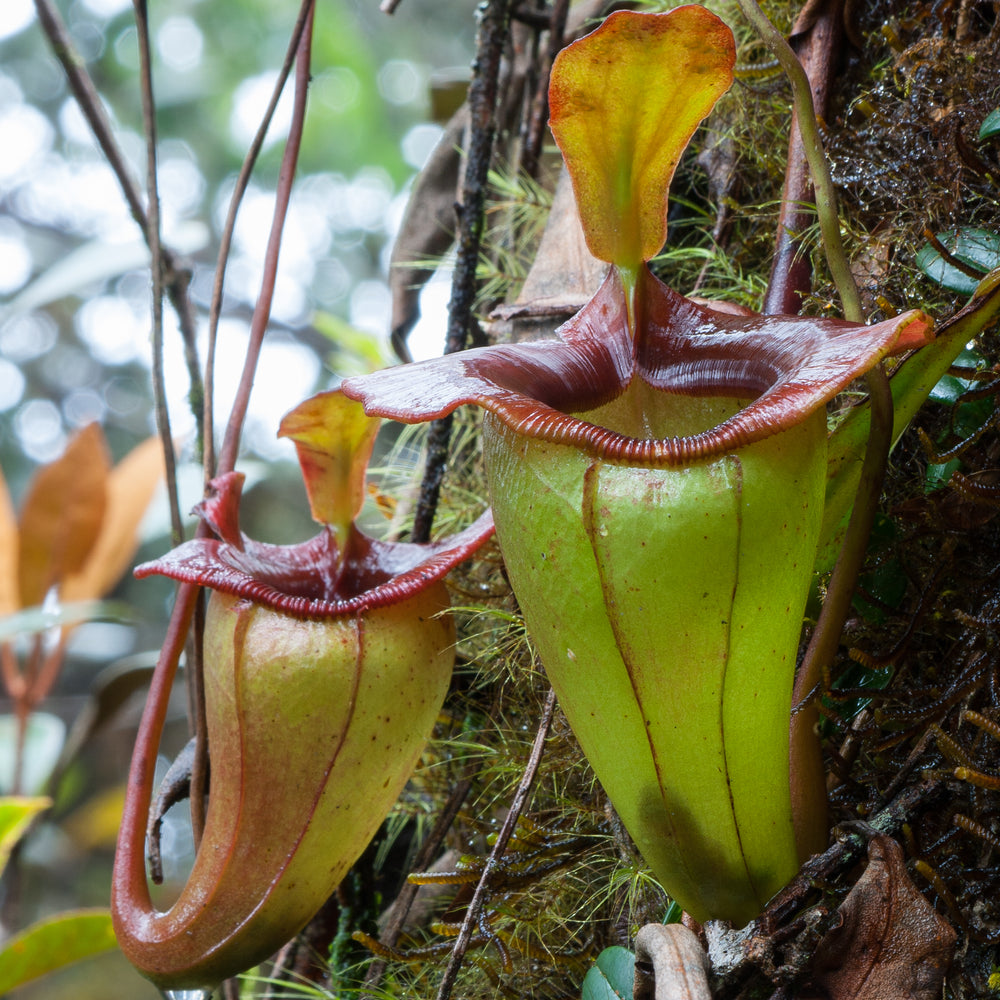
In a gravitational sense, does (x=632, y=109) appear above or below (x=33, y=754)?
above

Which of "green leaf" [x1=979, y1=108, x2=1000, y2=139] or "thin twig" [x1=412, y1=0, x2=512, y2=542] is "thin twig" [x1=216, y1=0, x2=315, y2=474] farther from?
"green leaf" [x1=979, y1=108, x2=1000, y2=139]

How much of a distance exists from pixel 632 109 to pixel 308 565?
0.56 meters

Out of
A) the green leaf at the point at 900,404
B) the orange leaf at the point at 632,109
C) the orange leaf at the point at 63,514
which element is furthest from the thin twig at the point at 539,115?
the orange leaf at the point at 63,514

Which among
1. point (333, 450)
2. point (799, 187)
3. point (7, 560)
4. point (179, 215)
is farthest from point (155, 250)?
point (179, 215)

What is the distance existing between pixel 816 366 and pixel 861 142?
17.1 inches

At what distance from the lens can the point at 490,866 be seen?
72 cm

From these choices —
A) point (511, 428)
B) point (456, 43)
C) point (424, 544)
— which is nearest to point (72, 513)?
point (424, 544)

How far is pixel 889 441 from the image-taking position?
57cm

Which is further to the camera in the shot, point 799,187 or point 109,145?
point 109,145

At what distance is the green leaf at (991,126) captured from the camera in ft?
2.21

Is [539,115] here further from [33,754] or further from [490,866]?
[33,754]

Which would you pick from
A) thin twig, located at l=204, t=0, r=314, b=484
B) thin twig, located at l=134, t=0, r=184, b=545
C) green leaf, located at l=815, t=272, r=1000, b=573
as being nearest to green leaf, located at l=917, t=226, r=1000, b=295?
green leaf, located at l=815, t=272, r=1000, b=573

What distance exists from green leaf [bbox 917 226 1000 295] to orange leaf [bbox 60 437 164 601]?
151 cm

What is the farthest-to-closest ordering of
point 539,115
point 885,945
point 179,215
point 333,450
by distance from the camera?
1. point 179,215
2. point 539,115
3. point 333,450
4. point 885,945
